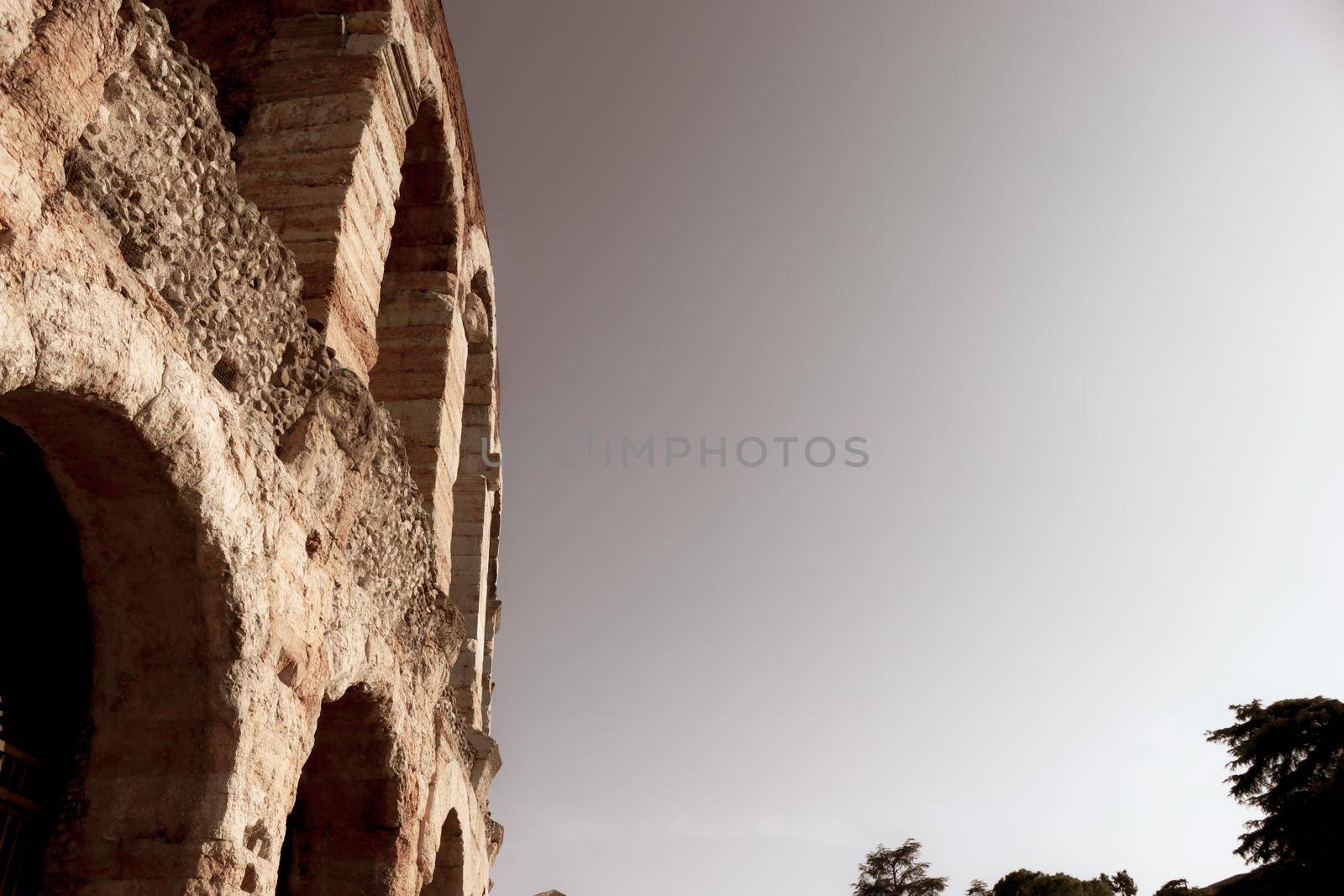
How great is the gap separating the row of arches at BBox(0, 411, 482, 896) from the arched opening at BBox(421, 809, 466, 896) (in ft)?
10.9

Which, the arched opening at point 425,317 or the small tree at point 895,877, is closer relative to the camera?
the arched opening at point 425,317

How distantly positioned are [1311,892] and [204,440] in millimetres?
19737

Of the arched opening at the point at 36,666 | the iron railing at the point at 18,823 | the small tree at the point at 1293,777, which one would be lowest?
the iron railing at the point at 18,823

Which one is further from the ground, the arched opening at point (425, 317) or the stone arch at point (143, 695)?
the arched opening at point (425, 317)

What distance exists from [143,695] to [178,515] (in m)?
0.57

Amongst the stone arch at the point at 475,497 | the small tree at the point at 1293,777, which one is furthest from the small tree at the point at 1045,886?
the stone arch at the point at 475,497

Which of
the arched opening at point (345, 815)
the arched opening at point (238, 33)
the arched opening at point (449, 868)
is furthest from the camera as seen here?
the arched opening at point (449, 868)

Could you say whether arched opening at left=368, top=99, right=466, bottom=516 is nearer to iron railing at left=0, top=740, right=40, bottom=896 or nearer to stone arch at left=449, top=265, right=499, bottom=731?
stone arch at left=449, top=265, right=499, bottom=731

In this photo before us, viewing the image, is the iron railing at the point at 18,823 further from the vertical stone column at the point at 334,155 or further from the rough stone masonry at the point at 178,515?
the vertical stone column at the point at 334,155

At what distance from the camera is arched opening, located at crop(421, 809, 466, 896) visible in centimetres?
584

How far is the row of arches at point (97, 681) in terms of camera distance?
2.57 metres

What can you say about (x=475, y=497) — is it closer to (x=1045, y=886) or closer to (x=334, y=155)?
(x=334, y=155)

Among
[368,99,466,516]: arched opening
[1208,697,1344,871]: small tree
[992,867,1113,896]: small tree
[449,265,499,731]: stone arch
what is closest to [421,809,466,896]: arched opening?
[449,265,499,731]: stone arch

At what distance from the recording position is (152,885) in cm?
254
